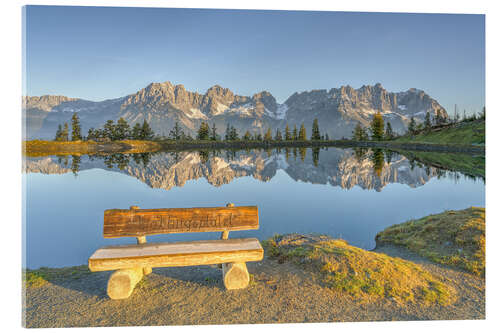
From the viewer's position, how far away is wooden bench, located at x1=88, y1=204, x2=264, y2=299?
4.27 meters

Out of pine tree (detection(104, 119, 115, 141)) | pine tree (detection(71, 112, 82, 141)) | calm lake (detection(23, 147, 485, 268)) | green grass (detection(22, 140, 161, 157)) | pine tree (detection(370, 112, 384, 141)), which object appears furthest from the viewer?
pine tree (detection(104, 119, 115, 141))

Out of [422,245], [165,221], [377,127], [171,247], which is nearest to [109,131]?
[377,127]

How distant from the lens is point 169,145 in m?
87.8

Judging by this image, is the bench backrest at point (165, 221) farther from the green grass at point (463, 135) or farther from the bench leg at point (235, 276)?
the green grass at point (463, 135)

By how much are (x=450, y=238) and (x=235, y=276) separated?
259 inches

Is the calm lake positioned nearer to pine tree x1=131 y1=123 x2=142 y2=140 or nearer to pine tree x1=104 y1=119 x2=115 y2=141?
pine tree x1=104 y1=119 x2=115 y2=141

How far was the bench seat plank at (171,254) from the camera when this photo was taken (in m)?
4.22

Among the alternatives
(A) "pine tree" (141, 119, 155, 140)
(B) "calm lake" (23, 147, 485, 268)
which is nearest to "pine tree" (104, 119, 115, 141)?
(A) "pine tree" (141, 119, 155, 140)

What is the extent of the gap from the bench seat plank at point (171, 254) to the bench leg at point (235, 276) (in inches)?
8.2

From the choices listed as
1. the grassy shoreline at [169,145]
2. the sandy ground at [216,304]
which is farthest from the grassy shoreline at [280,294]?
the grassy shoreline at [169,145]

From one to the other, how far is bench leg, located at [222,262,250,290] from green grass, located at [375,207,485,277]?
200 inches

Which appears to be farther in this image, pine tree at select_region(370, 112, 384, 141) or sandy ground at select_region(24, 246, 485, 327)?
pine tree at select_region(370, 112, 384, 141)

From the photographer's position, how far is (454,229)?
741 centimetres
